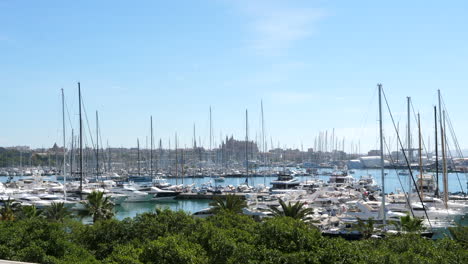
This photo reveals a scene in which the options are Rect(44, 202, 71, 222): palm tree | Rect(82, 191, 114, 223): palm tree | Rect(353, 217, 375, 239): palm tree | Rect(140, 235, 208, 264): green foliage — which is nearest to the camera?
Rect(140, 235, 208, 264): green foliage

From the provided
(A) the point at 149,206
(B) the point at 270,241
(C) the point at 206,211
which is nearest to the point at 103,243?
(B) the point at 270,241

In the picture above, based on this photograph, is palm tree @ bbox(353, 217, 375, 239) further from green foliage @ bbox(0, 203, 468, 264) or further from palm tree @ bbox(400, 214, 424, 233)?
green foliage @ bbox(0, 203, 468, 264)

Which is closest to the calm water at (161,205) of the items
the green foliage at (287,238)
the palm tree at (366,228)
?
the palm tree at (366,228)

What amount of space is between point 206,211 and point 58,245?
27533mm

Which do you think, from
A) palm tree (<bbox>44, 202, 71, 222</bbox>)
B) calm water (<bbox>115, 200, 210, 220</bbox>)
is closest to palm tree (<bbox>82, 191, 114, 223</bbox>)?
palm tree (<bbox>44, 202, 71, 222</bbox>)

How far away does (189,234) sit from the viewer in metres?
16.1

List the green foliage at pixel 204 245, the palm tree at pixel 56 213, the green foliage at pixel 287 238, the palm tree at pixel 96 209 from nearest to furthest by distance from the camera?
the green foliage at pixel 204 245 → the green foliage at pixel 287 238 → the palm tree at pixel 56 213 → the palm tree at pixel 96 209

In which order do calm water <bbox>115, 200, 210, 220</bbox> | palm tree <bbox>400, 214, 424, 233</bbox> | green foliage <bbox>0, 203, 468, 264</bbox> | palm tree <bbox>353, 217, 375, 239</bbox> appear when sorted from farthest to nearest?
calm water <bbox>115, 200, 210, 220</bbox> → palm tree <bbox>353, 217, 375, 239</bbox> → palm tree <bbox>400, 214, 424, 233</bbox> → green foliage <bbox>0, 203, 468, 264</bbox>

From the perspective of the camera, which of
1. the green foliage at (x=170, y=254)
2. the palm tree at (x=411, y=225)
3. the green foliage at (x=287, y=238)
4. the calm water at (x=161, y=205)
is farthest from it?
the calm water at (x=161, y=205)

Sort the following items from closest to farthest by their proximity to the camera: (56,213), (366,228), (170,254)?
(170,254), (366,228), (56,213)

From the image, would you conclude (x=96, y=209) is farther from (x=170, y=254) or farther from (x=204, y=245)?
(x=170, y=254)

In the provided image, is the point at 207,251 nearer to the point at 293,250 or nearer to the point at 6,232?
the point at 293,250

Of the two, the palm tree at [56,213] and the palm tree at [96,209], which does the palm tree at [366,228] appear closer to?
the palm tree at [96,209]

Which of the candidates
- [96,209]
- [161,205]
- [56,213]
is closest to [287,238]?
[96,209]
